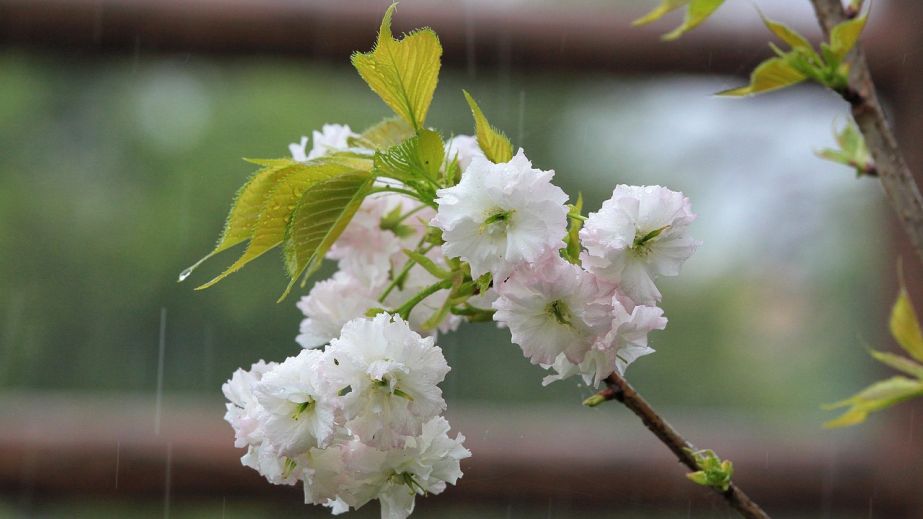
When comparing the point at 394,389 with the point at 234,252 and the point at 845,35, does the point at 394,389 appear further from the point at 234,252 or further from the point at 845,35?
the point at 234,252

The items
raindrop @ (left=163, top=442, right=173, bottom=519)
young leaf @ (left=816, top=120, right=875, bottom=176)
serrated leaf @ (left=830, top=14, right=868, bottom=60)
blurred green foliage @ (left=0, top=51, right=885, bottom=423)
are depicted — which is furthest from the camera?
blurred green foliage @ (left=0, top=51, right=885, bottom=423)

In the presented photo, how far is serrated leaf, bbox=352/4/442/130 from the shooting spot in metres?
0.22

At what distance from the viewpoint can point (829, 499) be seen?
0.69m

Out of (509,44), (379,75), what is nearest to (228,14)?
(509,44)

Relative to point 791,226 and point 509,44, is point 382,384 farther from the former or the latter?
point 791,226

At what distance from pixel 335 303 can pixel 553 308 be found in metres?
0.08

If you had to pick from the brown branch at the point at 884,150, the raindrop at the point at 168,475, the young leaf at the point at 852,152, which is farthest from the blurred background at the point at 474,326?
the brown branch at the point at 884,150

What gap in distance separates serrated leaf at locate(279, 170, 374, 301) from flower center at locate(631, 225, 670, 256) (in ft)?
0.21

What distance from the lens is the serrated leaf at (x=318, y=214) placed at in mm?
223

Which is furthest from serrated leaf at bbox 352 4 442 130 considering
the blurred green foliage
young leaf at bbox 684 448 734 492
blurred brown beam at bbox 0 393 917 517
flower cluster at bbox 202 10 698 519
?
the blurred green foliage

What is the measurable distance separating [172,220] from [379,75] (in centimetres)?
69

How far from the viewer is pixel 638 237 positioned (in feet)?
0.69

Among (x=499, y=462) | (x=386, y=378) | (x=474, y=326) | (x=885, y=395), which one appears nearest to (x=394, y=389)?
(x=386, y=378)

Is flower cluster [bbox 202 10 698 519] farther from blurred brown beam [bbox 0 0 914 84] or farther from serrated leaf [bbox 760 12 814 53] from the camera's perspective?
blurred brown beam [bbox 0 0 914 84]
